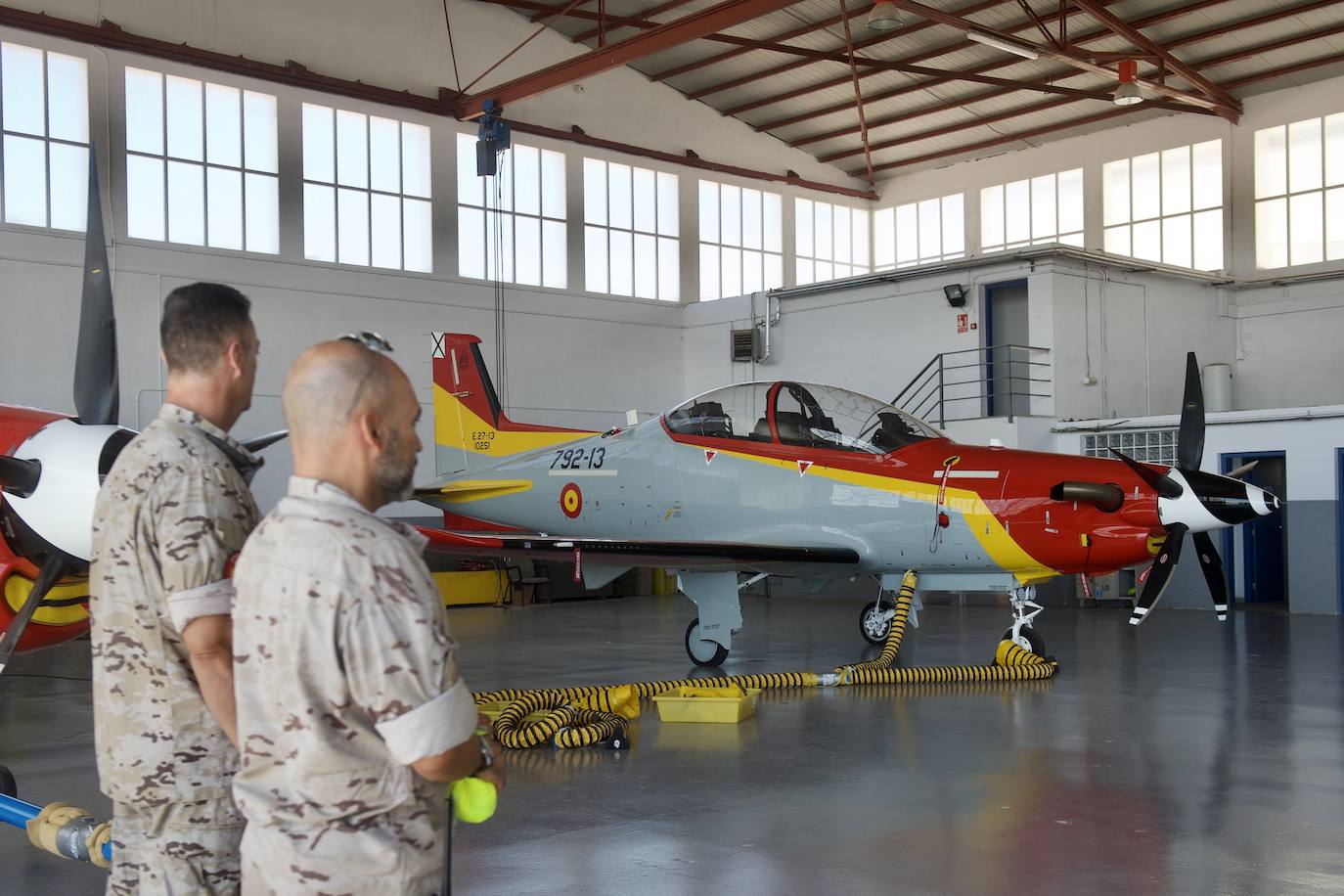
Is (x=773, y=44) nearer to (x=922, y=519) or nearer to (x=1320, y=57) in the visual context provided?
(x=1320, y=57)

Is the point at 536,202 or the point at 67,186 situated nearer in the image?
the point at 67,186

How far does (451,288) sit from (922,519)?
43.9 feet

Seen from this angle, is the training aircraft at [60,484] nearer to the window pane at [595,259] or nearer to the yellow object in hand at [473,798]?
the yellow object in hand at [473,798]

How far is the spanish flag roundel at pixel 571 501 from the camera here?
37.9 ft

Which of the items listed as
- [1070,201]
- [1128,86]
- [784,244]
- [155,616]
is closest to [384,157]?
[784,244]

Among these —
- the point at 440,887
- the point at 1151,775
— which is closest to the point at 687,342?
the point at 1151,775

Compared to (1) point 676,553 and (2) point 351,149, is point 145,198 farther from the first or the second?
(1) point 676,553

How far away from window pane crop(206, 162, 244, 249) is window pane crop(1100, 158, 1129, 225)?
53.7 feet

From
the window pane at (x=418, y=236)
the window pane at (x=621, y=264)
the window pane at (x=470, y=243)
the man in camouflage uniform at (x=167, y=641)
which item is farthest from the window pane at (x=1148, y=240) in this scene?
the man in camouflage uniform at (x=167, y=641)

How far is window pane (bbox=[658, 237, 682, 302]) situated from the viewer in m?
24.6

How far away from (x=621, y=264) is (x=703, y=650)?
14.6 metres

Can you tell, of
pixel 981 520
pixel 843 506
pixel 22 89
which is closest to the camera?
pixel 981 520

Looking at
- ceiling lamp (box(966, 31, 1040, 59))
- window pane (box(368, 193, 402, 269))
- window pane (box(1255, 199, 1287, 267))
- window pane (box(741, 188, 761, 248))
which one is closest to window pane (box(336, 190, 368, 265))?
window pane (box(368, 193, 402, 269))

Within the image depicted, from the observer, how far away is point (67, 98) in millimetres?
17281
